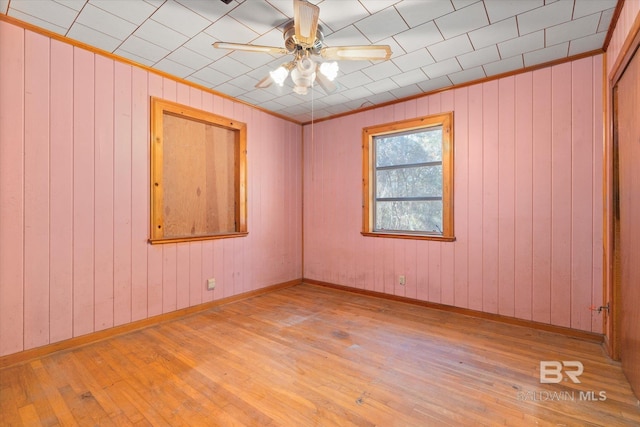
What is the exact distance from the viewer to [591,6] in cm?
208

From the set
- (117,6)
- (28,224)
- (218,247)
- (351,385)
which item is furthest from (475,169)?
(28,224)

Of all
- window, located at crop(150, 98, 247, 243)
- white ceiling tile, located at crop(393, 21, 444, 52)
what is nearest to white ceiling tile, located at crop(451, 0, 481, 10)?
white ceiling tile, located at crop(393, 21, 444, 52)

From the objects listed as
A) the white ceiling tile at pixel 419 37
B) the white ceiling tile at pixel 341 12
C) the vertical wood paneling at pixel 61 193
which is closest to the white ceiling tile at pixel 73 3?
the vertical wood paneling at pixel 61 193

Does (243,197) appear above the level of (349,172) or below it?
below

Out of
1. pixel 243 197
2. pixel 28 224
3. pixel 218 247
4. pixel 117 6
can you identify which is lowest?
pixel 218 247

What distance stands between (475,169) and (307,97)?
2175 mm

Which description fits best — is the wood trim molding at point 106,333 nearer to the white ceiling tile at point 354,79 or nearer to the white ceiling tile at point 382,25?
the white ceiling tile at point 354,79

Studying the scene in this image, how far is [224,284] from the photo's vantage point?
3770 mm

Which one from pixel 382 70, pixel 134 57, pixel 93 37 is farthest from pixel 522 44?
pixel 93 37

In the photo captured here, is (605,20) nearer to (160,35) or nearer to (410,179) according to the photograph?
(410,179)

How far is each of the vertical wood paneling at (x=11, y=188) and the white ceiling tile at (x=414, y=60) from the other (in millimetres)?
3073

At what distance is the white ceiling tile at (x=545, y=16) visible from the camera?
2094mm

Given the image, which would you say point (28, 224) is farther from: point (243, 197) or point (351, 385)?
point (351, 385)

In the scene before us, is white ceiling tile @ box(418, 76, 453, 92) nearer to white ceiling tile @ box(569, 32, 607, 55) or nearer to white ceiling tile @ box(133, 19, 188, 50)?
white ceiling tile @ box(569, 32, 607, 55)
